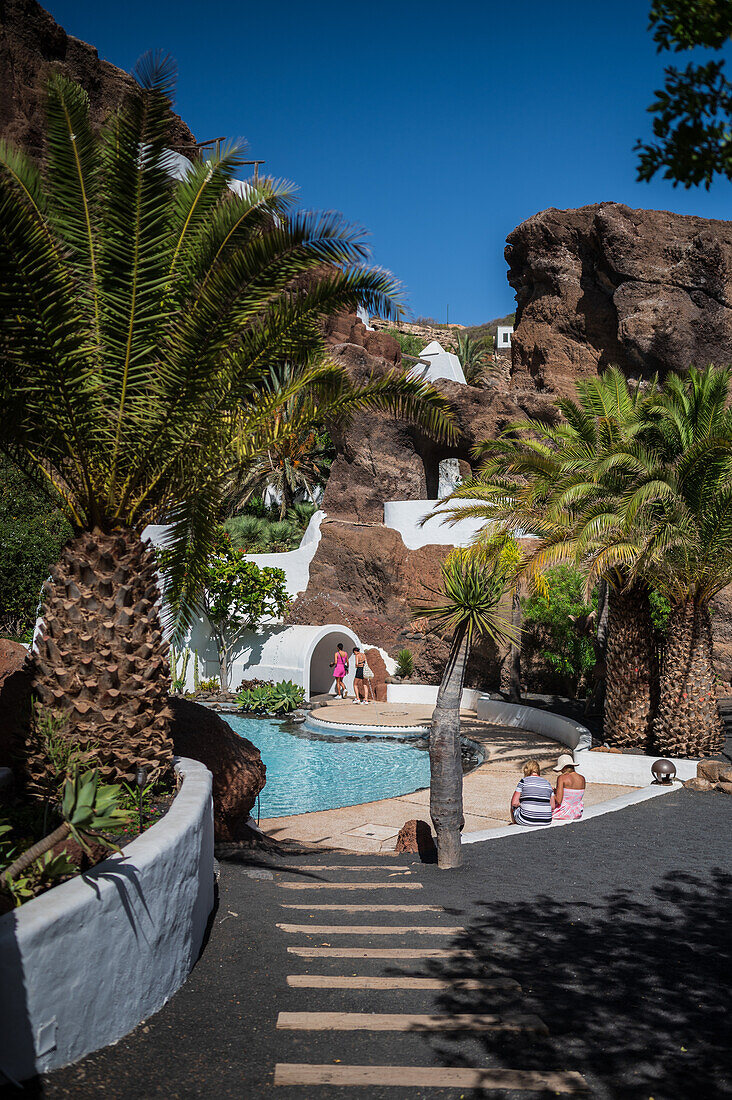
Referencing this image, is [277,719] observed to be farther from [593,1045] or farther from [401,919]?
[593,1045]

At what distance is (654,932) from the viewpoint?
5.78 m

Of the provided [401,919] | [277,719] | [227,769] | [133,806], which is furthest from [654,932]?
[277,719]

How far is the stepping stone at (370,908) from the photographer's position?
6188mm

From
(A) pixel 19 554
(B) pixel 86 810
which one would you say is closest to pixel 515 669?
(A) pixel 19 554

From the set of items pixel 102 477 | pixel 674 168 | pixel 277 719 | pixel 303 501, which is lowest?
pixel 277 719

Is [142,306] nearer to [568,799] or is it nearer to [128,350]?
[128,350]

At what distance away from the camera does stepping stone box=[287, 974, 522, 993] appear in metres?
4.53

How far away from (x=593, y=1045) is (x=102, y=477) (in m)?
5.01

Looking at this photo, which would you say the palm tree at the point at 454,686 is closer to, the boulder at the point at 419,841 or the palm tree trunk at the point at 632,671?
the boulder at the point at 419,841

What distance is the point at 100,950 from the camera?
3.68m

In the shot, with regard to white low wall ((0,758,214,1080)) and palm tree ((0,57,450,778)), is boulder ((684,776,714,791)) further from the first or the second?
white low wall ((0,758,214,1080))

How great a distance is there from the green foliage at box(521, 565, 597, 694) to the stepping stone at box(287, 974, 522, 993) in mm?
15833

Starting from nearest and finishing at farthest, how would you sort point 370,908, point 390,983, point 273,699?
point 390,983
point 370,908
point 273,699

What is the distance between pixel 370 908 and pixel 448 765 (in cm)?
180
